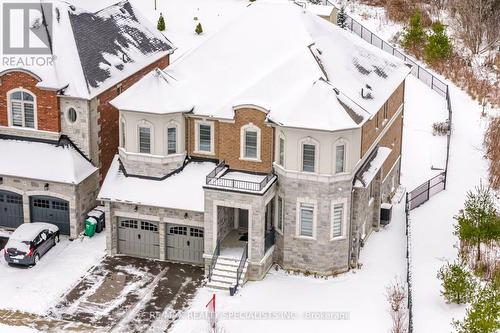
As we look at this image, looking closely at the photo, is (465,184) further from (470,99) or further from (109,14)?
(109,14)

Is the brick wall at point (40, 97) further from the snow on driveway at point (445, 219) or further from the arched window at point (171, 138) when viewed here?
the snow on driveway at point (445, 219)

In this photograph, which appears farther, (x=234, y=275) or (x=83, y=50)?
(x=83, y=50)

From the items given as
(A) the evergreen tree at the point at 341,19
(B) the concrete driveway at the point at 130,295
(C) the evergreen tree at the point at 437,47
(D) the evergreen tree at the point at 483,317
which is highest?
(A) the evergreen tree at the point at 341,19

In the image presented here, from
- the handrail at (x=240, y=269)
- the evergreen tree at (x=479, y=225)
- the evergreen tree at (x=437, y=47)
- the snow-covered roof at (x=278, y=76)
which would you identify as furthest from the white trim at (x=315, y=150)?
the evergreen tree at (x=437, y=47)

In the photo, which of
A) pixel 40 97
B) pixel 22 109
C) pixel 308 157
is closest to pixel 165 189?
pixel 308 157

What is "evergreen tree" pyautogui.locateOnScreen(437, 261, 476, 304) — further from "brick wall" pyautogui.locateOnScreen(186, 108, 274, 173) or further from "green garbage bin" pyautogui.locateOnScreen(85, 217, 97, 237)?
"green garbage bin" pyautogui.locateOnScreen(85, 217, 97, 237)

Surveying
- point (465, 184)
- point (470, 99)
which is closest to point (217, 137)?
point (465, 184)

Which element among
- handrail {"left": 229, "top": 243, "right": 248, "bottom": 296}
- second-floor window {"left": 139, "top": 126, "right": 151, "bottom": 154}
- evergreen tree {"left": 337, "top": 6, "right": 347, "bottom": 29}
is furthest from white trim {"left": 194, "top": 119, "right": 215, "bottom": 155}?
evergreen tree {"left": 337, "top": 6, "right": 347, "bottom": 29}
